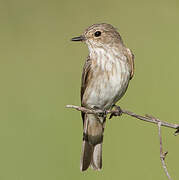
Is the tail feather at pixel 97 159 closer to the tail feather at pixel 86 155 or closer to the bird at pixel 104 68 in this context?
the tail feather at pixel 86 155

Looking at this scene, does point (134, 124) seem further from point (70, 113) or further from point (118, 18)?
point (118, 18)

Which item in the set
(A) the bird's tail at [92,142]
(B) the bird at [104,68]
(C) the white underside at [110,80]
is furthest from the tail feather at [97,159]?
(C) the white underside at [110,80]

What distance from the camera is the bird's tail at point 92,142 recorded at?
20.0ft

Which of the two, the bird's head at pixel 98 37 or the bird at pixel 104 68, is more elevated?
the bird's head at pixel 98 37

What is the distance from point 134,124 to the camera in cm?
682

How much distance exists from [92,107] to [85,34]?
77cm

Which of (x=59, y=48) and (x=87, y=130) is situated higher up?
(x=59, y=48)

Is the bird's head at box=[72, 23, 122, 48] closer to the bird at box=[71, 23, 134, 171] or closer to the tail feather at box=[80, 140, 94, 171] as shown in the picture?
the bird at box=[71, 23, 134, 171]

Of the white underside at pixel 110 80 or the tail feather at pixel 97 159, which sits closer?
the white underside at pixel 110 80

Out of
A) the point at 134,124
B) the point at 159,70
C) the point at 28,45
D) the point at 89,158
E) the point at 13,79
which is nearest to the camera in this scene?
the point at 89,158

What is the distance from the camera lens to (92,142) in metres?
6.20

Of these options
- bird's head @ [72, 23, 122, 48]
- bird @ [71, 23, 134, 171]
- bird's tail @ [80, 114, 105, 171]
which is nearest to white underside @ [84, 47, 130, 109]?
bird @ [71, 23, 134, 171]

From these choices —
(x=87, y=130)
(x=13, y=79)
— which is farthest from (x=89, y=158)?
(x=13, y=79)

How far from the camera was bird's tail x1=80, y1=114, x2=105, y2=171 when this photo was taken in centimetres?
610
